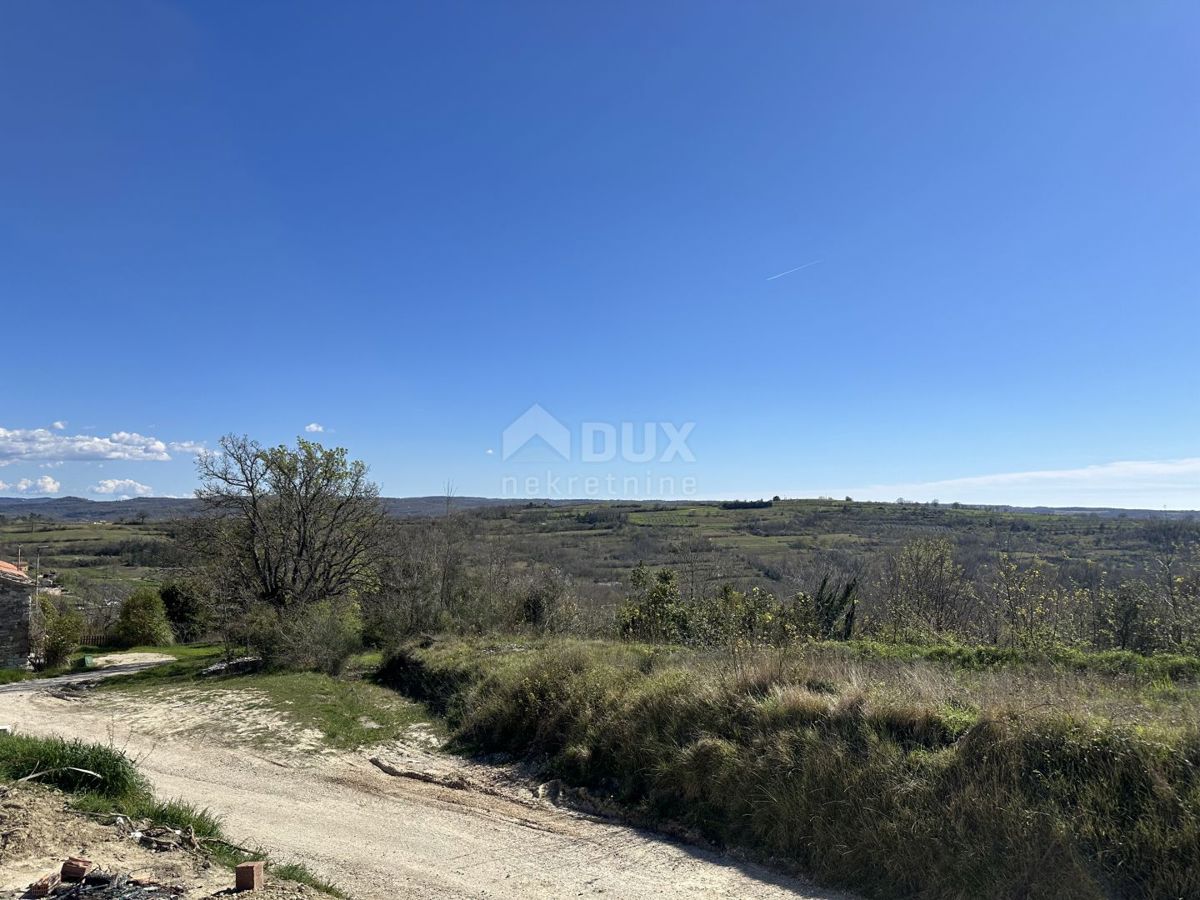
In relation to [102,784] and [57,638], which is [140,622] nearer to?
[57,638]

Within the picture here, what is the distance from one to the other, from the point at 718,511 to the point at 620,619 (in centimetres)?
7319

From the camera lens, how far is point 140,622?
34156 mm

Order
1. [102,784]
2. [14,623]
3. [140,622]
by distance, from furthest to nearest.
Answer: [140,622] → [14,623] → [102,784]

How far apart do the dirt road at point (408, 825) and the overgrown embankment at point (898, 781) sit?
22.1 inches

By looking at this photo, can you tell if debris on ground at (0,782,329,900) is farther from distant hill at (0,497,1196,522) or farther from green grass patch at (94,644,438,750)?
distant hill at (0,497,1196,522)

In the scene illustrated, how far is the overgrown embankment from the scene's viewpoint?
5.04 m

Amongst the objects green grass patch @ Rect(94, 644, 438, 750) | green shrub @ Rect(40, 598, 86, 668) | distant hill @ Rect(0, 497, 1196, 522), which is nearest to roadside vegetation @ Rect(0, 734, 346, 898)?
green grass patch @ Rect(94, 644, 438, 750)

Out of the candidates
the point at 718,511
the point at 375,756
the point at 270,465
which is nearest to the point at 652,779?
the point at 375,756

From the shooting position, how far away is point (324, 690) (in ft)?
50.6

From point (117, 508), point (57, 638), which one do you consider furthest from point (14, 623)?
point (117, 508)

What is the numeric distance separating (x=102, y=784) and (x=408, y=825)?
3.03m

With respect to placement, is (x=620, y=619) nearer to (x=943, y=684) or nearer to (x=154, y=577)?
(x=943, y=684)

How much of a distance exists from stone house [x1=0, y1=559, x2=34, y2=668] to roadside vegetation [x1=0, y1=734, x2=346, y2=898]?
86.0 feet

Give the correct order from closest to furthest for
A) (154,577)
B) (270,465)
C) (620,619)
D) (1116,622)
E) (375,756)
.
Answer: (375,756) → (1116,622) → (620,619) → (270,465) → (154,577)
